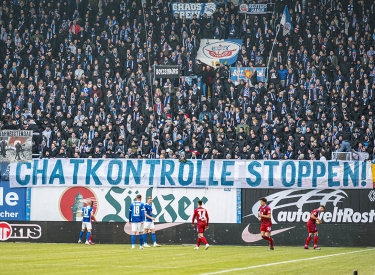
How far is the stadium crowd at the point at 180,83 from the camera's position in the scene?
116 feet

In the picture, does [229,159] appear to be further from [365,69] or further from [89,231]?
[365,69]

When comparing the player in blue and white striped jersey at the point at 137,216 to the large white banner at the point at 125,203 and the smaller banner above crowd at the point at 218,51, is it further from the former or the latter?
the smaller banner above crowd at the point at 218,51

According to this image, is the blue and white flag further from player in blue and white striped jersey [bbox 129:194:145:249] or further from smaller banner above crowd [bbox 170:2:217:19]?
player in blue and white striped jersey [bbox 129:194:145:249]

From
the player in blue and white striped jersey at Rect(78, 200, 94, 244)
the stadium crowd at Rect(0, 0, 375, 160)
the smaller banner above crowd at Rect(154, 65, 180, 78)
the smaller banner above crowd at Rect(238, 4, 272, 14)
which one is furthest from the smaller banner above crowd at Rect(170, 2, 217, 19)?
the player in blue and white striped jersey at Rect(78, 200, 94, 244)

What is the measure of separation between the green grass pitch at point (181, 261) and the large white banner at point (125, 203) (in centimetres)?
360

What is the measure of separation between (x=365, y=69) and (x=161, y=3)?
42.4ft

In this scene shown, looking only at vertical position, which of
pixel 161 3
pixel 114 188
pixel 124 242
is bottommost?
pixel 124 242

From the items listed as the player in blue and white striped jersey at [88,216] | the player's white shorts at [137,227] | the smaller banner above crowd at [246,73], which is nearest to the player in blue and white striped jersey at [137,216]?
the player's white shorts at [137,227]

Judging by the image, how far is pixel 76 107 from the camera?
39188 mm

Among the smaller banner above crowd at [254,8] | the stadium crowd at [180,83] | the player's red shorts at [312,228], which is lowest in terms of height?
the player's red shorts at [312,228]

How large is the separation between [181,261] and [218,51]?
22315mm

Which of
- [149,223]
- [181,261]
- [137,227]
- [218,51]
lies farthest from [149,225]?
[218,51]

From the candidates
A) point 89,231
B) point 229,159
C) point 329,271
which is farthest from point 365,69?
point 329,271

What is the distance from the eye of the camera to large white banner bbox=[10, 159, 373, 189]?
107ft
